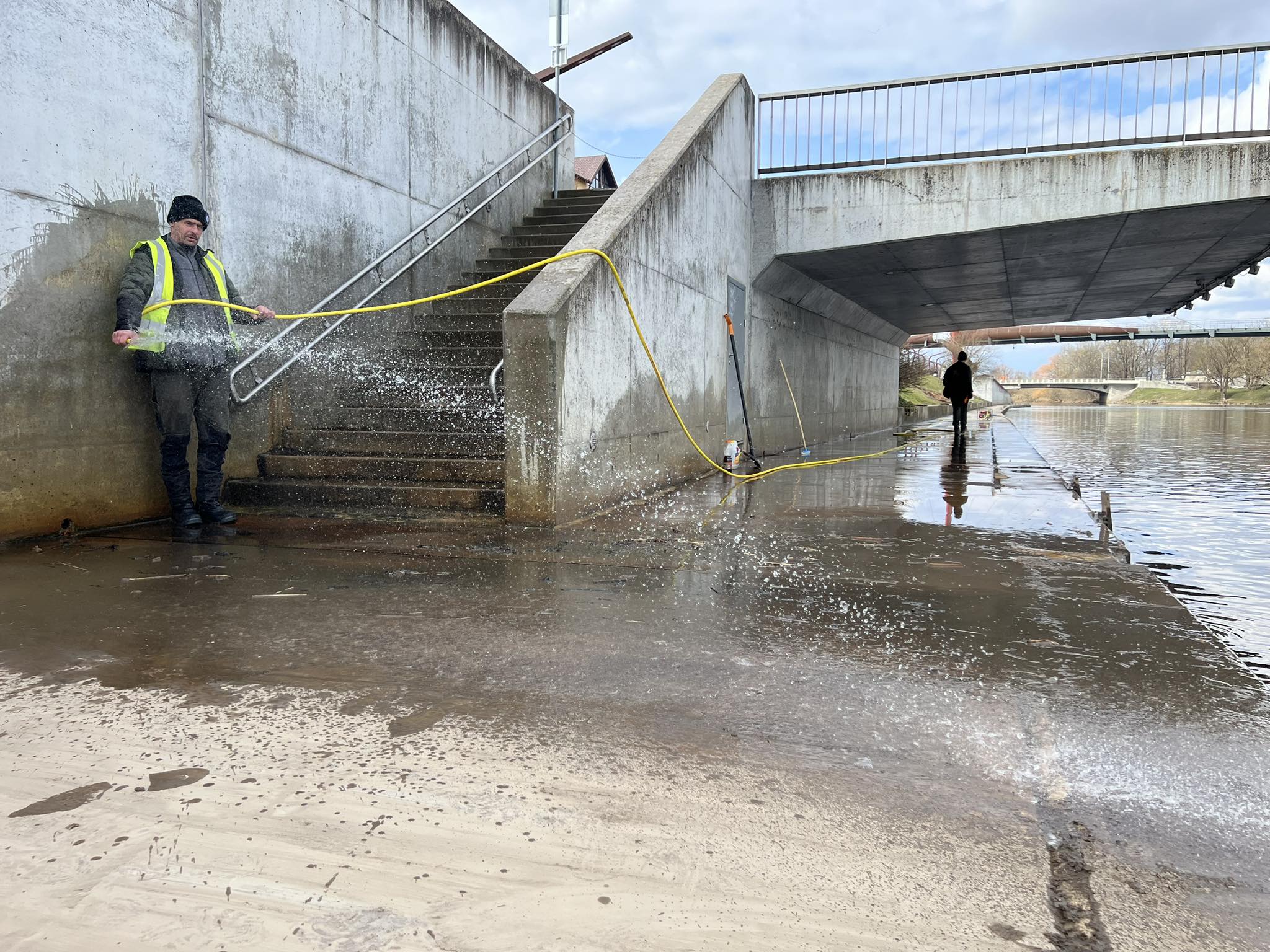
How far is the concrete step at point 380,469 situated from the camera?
6.60m

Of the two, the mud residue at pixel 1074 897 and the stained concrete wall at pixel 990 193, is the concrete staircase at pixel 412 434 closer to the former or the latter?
the mud residue at pixel 1074 897

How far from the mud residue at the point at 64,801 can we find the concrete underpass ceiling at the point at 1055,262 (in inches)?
470

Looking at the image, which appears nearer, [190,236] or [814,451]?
[190,236]

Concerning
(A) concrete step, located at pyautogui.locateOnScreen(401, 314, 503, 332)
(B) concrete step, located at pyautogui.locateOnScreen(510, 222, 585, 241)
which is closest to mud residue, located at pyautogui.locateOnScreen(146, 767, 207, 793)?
(A) concrete step, located at pyautogui.locateOnScreen(401, 314, 503, 332)

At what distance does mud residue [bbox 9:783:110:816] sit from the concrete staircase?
4.23m

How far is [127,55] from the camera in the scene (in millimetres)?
5738

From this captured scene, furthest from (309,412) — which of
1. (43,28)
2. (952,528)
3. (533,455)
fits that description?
(952,528)

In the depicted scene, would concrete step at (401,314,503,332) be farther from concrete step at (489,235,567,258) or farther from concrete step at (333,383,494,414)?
concrete step at (489,235,567,258)

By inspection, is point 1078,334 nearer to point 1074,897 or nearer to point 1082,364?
point 1074,897

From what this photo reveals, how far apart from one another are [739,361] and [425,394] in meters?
5.65

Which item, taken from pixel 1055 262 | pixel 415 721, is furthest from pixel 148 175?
pixel 1055 262

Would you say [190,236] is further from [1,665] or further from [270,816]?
[270,816]

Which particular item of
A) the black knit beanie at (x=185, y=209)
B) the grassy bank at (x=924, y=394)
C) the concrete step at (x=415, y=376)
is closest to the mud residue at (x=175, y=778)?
the black knit beanie at (x=185, y=209)

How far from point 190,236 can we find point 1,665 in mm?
3553
